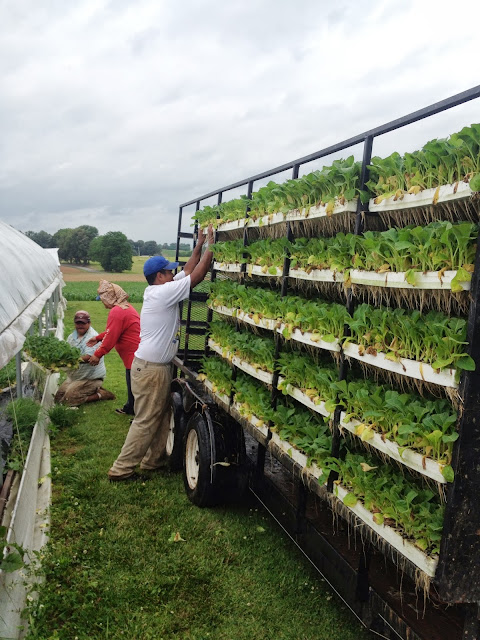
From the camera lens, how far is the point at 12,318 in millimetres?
4176

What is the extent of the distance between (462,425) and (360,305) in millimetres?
958

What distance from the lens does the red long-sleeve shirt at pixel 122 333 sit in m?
8.26

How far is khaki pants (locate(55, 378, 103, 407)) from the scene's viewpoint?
368 inches

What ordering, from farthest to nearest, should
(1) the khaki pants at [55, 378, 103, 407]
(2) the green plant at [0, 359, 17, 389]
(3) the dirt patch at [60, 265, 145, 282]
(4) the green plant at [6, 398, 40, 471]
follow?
(3) the dirt patch at [60, 265, 145, 282] < (1) the khaki pants at [55, 378, 103, 407] < (2) the green plant at [0, 359, 17, 389] < (4) the green plant at [6, 398, 40, 471]

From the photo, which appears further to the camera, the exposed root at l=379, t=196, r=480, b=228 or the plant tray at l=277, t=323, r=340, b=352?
the plant tray at l=277, t=323, r=340, b=352

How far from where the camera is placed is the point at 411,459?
2469 millimetres

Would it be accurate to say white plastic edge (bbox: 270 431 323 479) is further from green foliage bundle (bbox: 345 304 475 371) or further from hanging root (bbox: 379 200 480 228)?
hanging root (bbox: 379 200 480 228)

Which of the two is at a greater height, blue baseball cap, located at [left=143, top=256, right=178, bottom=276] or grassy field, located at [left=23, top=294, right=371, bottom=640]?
blue baseball cap, located at [left=143, top=256, right=178, bottom=276]

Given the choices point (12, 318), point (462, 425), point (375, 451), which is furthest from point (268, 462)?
point (462, 425)

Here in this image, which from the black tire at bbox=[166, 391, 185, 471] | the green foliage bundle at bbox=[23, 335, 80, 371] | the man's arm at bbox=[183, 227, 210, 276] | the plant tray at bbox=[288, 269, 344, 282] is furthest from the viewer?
the green foliage bundle at bbox=[23, 335, 80, 371]

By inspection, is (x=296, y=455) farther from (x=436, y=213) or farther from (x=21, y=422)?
(x=21, y=422)

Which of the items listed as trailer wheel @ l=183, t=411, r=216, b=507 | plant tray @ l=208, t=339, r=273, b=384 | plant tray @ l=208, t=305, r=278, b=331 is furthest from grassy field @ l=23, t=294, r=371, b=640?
plant tray @ l=208, t=305, r=278, b=331

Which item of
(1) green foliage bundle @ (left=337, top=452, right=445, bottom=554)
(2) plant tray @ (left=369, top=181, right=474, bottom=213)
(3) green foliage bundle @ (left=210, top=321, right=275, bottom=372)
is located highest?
(2) plant tray @ (left=369, top=181, right=474, bottom=213)

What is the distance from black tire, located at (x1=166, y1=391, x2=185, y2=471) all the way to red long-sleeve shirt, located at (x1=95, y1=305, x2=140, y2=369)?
2.12 meters
